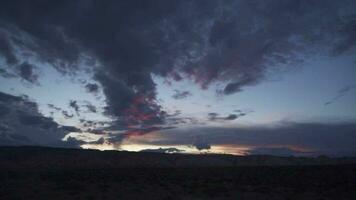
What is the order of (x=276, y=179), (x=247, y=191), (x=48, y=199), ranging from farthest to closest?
1. (x=276, y=179)
2. (x=247, y=191)
3. (x=48, y=199)

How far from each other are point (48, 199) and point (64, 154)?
6294 cm

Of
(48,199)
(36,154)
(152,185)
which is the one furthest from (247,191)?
(36,154)

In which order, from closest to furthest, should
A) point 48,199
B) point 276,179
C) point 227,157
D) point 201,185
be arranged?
point 48,199 → point 201,185 → point 276,179 → point 227,157

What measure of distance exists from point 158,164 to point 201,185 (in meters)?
47.7

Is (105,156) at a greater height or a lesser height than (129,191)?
greater

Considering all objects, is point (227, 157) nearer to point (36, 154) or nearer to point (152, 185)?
point (36, 154)

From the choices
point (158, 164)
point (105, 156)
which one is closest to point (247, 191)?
point (158, 164)

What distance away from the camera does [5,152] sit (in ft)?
303

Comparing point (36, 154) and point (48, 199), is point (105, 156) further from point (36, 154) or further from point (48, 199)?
point (48, 199)

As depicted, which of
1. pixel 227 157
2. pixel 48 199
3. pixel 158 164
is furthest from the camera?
pixel 227 157

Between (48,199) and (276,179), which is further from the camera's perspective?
(276,179)

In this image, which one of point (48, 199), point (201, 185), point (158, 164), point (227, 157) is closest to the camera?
point (48, 199)

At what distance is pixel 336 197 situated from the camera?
109 feet

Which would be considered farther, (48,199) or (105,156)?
(105,156)
